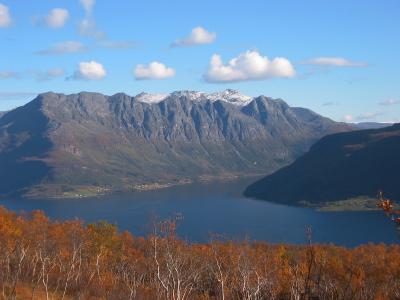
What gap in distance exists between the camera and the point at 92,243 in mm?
80812

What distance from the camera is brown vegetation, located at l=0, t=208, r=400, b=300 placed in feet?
167

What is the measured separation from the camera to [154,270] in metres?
57.9

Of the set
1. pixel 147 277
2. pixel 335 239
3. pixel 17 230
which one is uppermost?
pixel 17 230

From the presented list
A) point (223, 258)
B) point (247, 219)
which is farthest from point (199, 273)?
point (247, 219)

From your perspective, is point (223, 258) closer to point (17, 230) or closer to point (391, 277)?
point (391, 277)

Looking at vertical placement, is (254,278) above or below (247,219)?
above

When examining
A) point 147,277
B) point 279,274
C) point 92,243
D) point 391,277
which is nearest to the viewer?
point 279,274

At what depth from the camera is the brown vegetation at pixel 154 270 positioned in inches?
2003

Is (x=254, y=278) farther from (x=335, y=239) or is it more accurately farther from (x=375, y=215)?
(x=375, y=215)

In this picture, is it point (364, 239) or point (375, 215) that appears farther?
point (375, 215)

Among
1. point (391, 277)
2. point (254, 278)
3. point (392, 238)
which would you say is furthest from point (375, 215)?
point (254, 278)

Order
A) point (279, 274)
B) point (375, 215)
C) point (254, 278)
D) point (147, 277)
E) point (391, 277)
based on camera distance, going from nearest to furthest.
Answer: point (254, 278)
point (279, 274)
point (391, 277)
point (147, 277)
point (375, 215)

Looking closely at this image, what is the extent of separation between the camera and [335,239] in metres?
158

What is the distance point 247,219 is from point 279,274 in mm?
→ 141554
